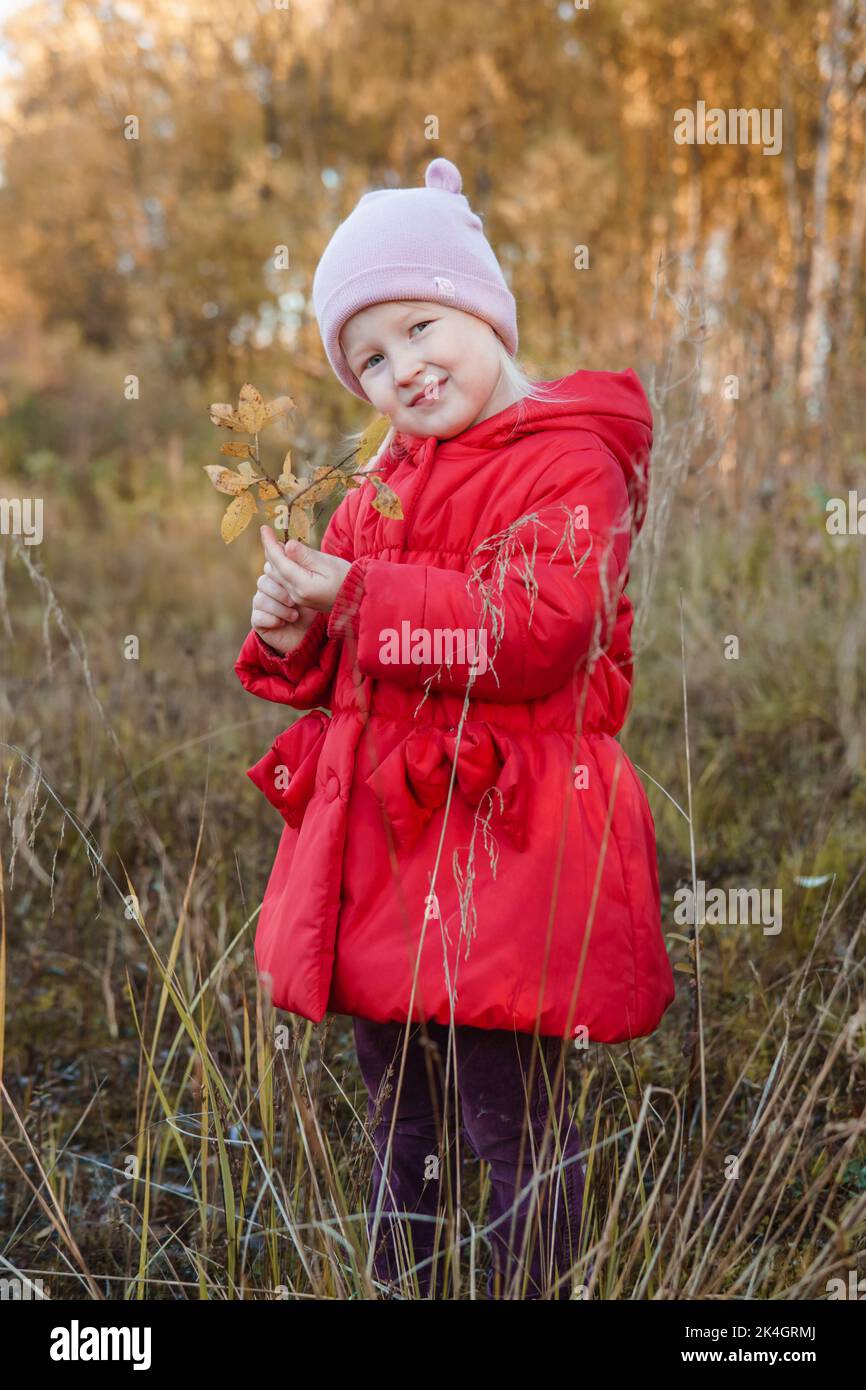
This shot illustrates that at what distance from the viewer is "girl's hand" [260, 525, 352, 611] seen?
4.04 ft

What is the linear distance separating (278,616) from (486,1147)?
0.68 m

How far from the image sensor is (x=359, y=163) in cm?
1055

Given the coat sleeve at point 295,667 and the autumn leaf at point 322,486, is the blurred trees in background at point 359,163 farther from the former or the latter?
the autumn leaf at point 322,486

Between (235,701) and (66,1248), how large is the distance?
218cm

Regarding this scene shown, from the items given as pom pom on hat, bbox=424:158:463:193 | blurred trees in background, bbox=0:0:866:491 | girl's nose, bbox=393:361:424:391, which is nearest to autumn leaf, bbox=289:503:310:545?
girl's nose, bbox=393:361:424:391

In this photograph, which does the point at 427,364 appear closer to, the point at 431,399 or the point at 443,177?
the point at 431,399

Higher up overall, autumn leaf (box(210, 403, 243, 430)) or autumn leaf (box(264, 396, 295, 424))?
autumn leaf (box(264, 396, 295, 424))

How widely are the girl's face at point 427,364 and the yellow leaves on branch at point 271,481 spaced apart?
0.14 m

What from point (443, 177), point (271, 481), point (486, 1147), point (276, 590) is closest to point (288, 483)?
point (271, 481)

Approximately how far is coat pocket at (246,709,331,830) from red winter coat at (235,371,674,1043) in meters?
0.01

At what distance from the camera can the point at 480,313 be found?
4.49ft

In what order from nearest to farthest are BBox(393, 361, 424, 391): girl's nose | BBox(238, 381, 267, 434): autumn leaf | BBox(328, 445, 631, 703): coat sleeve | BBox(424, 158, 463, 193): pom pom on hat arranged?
BBox(238, 381, 267, 434): autumn leaf
BBox(328, 445, 631, 703): coat sleeve
BBox(393, 361, 424, 391): girl's nose
BBox(424, 158, 463, 193): pom pom on hat

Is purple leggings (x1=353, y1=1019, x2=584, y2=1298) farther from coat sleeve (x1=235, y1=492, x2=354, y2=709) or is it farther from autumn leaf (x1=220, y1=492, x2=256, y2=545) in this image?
autumn leaf (x1=220, y1=492, x2=256, y2=545)
